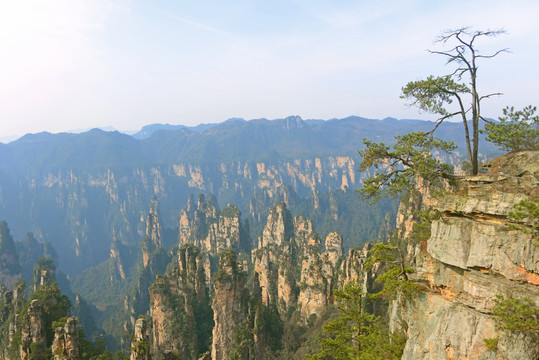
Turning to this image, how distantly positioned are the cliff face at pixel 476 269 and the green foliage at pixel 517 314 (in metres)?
0.34

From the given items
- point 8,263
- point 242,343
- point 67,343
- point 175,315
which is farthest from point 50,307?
point 8,263

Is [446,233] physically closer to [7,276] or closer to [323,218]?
[7,276]

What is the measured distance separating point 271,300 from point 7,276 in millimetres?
84196

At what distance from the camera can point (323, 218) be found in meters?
197

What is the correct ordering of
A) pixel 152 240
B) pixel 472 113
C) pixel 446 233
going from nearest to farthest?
pixel 446 233 < pixel 472 113 < pixel 152 240

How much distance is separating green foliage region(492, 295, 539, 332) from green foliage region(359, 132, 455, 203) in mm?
6792

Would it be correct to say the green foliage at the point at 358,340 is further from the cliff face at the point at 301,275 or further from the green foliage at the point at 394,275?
the cliff face at the point at 301,275

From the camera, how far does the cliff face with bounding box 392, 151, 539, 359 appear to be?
12719 mm

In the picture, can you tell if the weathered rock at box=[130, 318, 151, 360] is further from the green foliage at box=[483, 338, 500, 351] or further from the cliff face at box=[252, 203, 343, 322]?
the cliff face at box=[252, 203, 343, 322]

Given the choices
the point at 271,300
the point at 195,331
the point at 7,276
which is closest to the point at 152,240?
the point at 7,276

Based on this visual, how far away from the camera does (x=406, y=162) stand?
17766 millimetres

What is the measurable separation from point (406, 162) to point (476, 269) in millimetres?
6154

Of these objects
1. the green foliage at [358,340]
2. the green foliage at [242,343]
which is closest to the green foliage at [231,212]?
the green foliage at [242,343]

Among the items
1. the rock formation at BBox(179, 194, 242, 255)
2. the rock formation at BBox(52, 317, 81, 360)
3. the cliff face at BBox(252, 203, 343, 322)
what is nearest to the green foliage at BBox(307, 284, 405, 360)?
the rock formation at BBox(52, 317, 81, 360)
